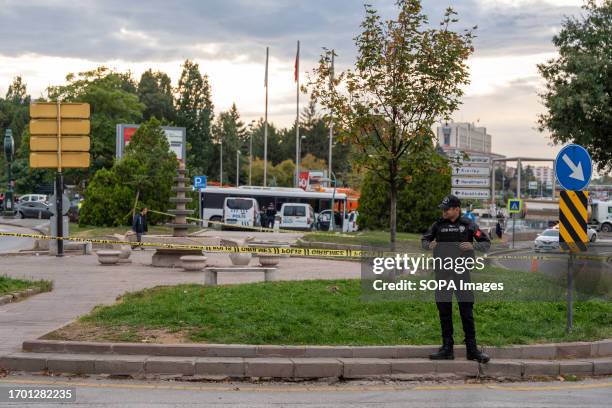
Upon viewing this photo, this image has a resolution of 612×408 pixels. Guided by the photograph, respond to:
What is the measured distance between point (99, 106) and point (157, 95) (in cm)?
2588

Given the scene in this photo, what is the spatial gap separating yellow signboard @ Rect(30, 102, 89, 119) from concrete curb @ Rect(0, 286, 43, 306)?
10.7 m

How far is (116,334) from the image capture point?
10172mm

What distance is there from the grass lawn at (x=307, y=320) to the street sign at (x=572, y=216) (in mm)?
1307

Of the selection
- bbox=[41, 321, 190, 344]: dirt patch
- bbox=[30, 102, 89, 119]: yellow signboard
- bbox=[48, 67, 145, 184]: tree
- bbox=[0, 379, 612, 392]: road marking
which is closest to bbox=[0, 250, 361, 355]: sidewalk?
bbox=[41, 321, 190, 344]: dirt patch

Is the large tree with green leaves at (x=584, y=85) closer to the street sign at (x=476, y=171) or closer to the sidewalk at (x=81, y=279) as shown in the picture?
the street sign at (x=476, y=171)

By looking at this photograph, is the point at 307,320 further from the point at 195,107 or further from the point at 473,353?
the point at 195,107

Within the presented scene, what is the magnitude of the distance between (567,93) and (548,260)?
28.8 feet

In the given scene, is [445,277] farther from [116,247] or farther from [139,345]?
[116,247]

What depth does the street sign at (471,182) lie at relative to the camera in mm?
32781

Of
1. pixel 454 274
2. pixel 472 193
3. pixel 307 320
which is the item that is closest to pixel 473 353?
pixel 454 274

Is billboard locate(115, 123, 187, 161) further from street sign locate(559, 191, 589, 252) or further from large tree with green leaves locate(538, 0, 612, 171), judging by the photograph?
street sign locate(559, 191, 589, 252)

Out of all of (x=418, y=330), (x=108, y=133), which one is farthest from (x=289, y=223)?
(x=418, y=330)

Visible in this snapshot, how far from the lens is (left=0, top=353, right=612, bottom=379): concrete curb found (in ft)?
29.7

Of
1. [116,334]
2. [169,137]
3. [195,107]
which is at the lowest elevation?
[116,334]
